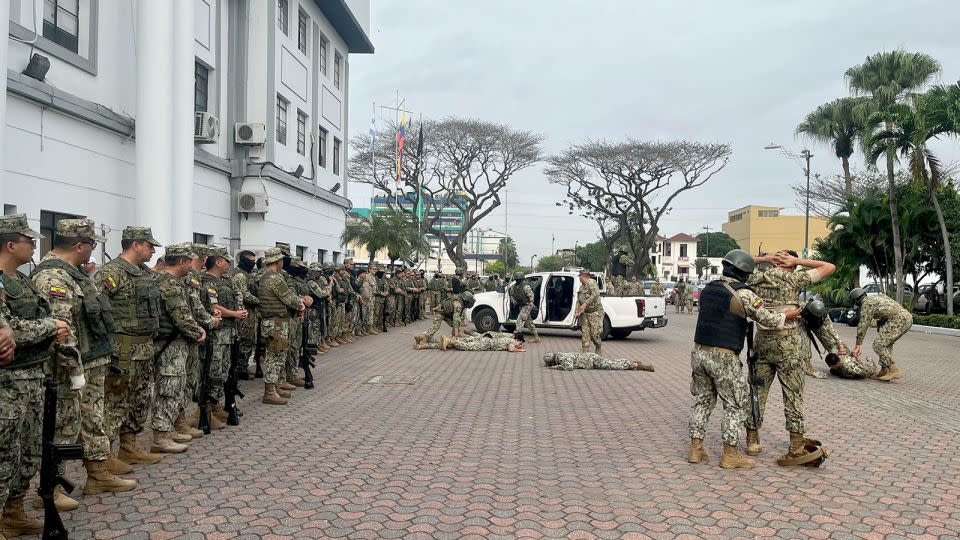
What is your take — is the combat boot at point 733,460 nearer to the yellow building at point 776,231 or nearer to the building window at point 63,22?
the building window at point 63,22

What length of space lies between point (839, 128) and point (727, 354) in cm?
3008

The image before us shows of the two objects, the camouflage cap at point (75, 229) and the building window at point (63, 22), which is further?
the building window at point (63, 22)

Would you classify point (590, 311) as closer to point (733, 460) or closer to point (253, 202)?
point (733, 460)

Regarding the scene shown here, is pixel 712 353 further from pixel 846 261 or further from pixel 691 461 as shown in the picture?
pixel 846 261

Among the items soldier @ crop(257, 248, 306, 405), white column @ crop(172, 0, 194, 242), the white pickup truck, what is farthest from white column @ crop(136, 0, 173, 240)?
the white pickup truck

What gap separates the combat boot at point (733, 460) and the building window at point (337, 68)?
23.5m

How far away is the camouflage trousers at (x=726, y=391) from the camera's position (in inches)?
232

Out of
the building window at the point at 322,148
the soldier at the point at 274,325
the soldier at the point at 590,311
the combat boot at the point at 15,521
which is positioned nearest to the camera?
the combat boot at the point at 15,521

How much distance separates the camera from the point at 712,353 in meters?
5.97

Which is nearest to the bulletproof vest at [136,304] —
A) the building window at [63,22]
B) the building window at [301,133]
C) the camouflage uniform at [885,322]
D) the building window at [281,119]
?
the building window at [63,22]

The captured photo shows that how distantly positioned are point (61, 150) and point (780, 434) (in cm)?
1078

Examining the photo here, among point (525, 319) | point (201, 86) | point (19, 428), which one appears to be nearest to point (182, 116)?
point (201, 86)

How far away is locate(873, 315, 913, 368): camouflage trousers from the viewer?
11.3 meters

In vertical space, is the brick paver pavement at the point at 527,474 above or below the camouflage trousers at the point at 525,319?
below
